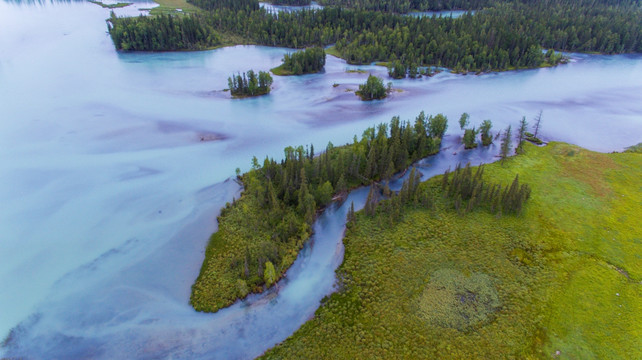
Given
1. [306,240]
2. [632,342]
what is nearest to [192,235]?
[306,240]

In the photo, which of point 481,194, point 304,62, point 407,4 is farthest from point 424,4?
point 481,194

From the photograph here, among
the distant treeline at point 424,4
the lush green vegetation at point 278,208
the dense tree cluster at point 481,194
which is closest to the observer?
the lush green vegetation at point 278,208

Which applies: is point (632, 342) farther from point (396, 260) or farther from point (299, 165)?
point (299, 165)

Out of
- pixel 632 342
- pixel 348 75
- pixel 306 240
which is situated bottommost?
pixel 632 342

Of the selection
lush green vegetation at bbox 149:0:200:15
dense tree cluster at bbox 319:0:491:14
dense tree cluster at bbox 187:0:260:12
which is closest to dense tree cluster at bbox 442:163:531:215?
dense tree cluster at bbox 187:0:260:12

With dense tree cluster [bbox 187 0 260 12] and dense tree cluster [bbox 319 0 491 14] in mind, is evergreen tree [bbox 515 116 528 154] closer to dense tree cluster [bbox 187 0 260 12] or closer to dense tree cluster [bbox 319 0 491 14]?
dense tree cluster [bbox 319 0 491 14]

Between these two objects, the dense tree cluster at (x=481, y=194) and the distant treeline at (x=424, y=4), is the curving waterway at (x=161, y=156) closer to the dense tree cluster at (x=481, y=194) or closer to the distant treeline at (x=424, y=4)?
the dense tree cluster at (x=481, y=194)

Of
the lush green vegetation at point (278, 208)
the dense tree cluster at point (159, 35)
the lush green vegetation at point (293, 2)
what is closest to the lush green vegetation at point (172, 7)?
the dense tree cluster at point (159, 35)
